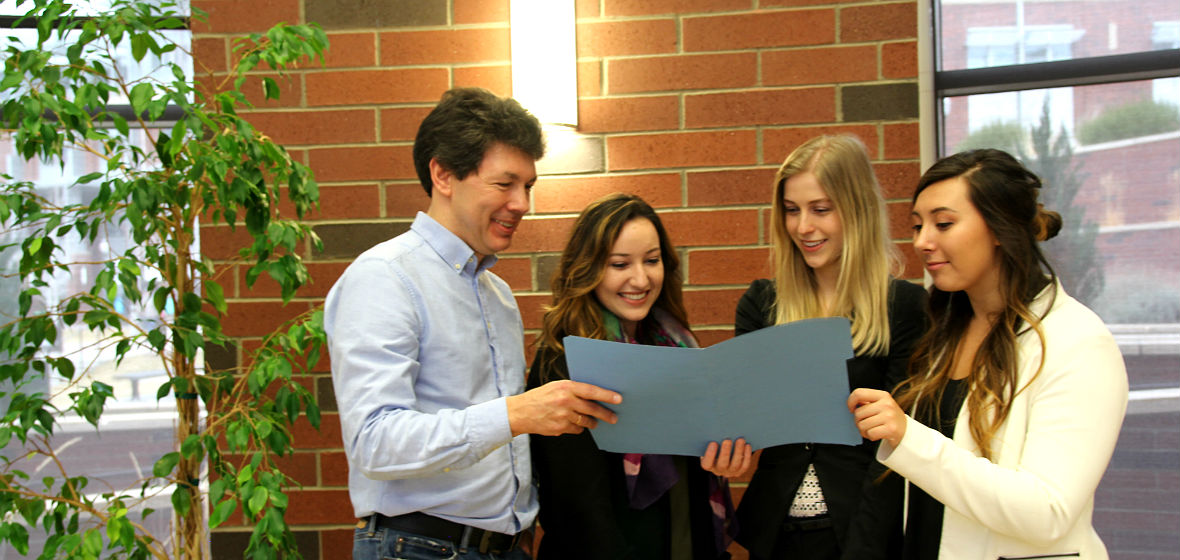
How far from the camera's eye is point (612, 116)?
2.34 m

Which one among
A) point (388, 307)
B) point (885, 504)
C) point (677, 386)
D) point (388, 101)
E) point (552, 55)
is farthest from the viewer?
point (388, 101)

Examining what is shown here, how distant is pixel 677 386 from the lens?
4.48ft

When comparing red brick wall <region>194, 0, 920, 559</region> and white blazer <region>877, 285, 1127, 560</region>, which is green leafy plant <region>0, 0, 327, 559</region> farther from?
white blazer <region>877, 285, 1127, 560</region>

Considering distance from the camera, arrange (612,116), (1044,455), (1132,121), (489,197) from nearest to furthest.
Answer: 1. (1044,455)
2. (489,197)
3. (612,116)
4. (1132,121)


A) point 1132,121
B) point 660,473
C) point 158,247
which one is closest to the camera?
point 660,473

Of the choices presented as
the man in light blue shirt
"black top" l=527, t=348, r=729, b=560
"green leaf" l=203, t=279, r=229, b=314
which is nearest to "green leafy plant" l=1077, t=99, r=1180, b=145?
"black top" l=527, t=348, r=729, b=560

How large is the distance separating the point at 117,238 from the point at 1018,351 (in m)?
2.44

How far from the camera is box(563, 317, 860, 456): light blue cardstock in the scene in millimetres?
1317

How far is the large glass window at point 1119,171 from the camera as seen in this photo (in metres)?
2.47


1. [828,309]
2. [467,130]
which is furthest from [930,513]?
[467,130]

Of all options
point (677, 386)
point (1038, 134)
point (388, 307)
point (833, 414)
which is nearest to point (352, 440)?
point (388, 307)

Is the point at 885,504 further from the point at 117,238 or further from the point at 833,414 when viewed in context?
the point at 117,238

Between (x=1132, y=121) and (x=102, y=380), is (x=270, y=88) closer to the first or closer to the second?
(x=102, y=380)

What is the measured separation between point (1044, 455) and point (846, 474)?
1.26 feet
